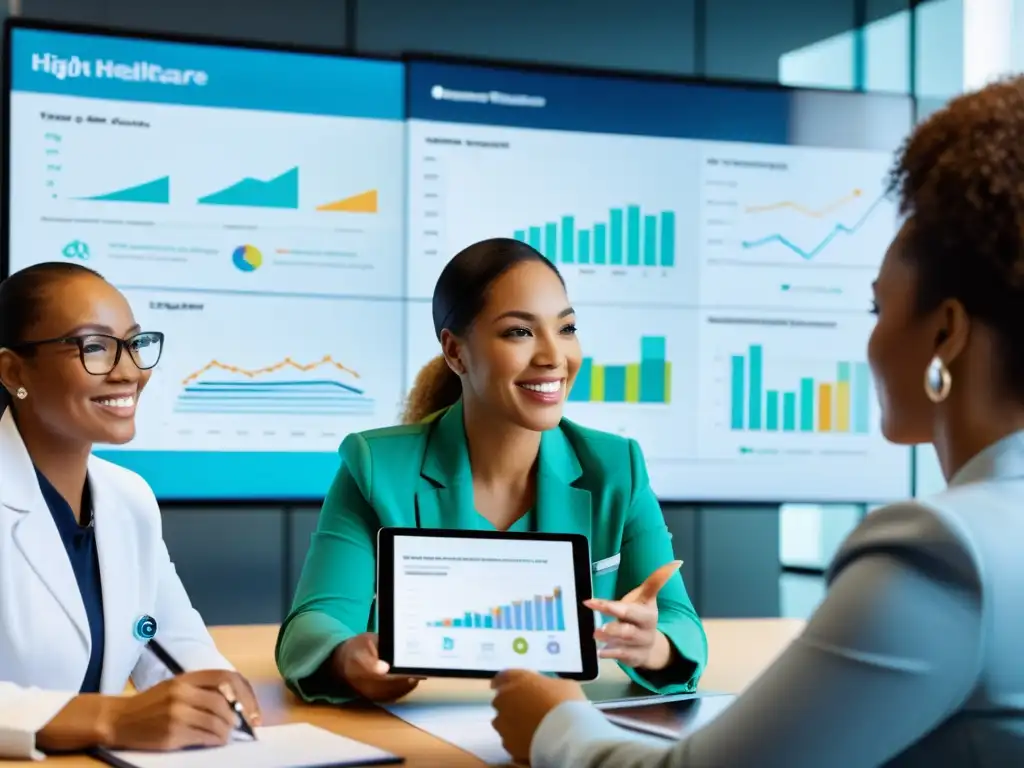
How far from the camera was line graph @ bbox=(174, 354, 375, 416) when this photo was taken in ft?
13.0

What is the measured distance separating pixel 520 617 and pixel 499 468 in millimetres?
515

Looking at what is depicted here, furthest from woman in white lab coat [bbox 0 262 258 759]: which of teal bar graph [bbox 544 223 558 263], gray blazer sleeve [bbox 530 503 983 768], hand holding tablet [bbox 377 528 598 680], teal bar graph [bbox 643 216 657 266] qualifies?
teal bar graph [bbox 643 216 657 266]

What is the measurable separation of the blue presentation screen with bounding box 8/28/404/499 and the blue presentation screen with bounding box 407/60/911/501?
18cm

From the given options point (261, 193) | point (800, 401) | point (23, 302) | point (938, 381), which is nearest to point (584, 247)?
point (800, 401)

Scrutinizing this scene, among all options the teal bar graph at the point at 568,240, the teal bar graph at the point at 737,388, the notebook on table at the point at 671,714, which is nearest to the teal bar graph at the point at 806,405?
the teal bar graph at the point at 737,388

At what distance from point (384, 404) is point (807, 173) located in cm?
181

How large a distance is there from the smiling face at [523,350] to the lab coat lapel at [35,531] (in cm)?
76

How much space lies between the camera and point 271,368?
4023 millimetres

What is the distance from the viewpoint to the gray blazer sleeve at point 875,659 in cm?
96

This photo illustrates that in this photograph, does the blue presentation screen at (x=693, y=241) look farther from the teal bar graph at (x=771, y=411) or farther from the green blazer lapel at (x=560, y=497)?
the green blazer lapel at (x=560, y=497)

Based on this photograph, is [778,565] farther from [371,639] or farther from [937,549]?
[937,549]

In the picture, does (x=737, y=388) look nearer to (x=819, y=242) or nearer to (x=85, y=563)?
(x=819, y=242)

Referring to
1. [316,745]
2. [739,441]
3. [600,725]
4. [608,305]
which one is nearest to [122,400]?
[316,745]

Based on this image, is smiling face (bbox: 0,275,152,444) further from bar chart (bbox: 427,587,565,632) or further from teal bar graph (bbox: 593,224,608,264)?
teal bar graph (bbox: 593,224,608,264)
